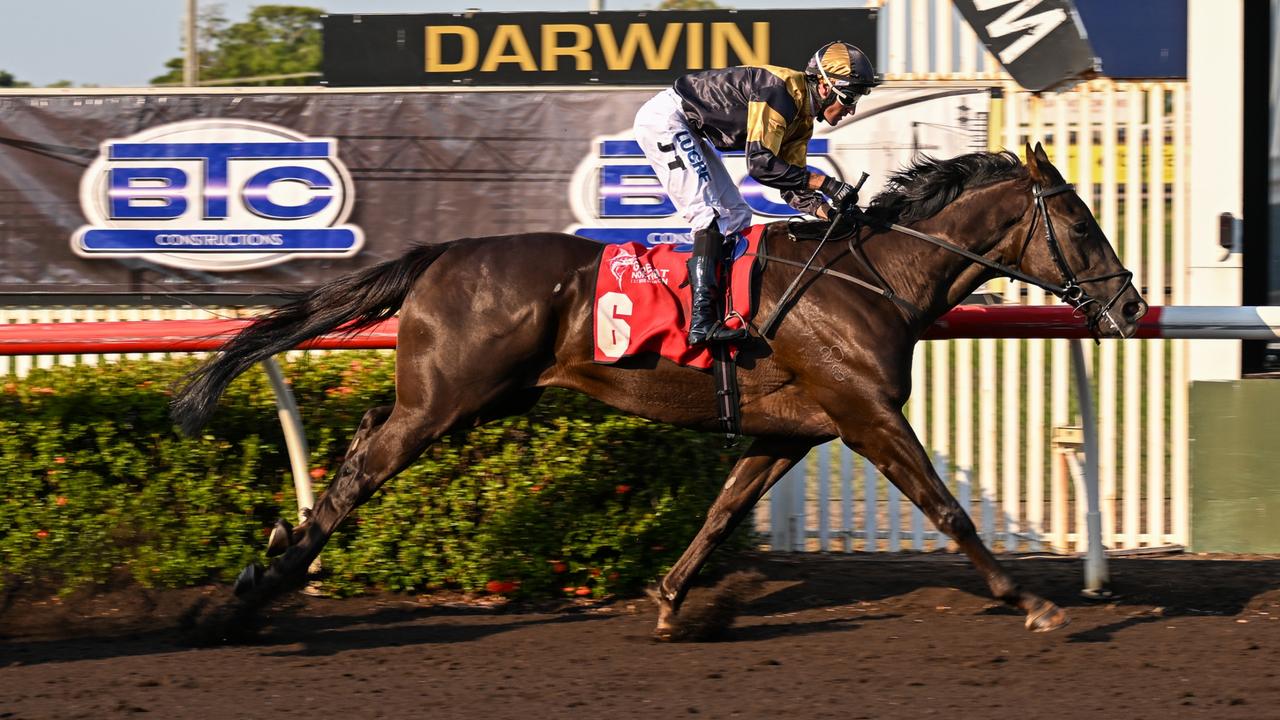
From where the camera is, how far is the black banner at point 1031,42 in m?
7.04

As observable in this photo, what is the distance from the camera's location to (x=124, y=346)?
17.9 feet

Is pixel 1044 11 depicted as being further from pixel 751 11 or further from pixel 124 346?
pixel 124 346

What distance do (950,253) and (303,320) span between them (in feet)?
8.11

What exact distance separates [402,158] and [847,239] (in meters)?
3.09

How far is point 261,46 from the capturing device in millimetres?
26250

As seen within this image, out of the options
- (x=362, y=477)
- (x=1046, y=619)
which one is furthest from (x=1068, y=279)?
(x=362, y=477)

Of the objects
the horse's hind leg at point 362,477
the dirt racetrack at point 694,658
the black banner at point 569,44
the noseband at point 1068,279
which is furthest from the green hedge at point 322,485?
the black banner at point 569,44

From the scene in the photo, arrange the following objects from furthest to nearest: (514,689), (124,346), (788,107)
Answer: (124,346), (788,107), (514,689)

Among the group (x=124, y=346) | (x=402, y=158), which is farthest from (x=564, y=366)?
(x=402, y=158)

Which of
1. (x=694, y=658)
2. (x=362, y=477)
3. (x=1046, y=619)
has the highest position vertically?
(x=362, y=477)

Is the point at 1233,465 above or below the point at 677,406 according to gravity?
below

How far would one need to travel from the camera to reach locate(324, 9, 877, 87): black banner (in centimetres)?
733

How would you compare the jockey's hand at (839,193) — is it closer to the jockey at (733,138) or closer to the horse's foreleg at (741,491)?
the jockey at (733,138)

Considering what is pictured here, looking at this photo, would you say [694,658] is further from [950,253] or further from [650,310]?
[950,253]
